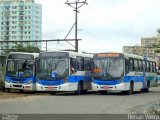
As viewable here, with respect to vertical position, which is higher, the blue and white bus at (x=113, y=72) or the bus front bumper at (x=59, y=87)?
the blue and white bus at (x=113, y=72)

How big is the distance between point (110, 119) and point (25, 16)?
8444 centimetres

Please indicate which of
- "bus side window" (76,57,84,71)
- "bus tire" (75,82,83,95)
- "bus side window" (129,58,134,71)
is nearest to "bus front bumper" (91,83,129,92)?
"bus tire" (75,82,83,95)

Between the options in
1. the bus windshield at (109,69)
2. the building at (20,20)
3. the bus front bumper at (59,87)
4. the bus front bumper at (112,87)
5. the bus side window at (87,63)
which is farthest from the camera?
the building at (20,20)

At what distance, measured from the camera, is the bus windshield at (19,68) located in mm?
A: 30100

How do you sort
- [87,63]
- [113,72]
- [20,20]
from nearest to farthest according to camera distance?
[113,72] → [87,63] → [20,20]

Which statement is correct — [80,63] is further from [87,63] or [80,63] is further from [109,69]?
[109,69]

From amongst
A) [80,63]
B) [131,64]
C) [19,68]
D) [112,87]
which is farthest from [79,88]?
[19,68]

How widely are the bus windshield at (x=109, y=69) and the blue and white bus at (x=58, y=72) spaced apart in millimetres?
1310

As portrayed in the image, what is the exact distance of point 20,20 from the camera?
9406 centimetres

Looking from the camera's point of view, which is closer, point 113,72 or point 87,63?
point 113,72

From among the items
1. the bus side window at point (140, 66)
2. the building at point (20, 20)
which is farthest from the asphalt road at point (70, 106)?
the building at point (20, 20)

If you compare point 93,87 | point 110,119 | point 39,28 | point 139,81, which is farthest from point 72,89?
point 39,28

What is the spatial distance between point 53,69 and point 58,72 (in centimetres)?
39

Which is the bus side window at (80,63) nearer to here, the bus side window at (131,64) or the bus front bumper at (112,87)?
the bus front bumper at (112,87)
